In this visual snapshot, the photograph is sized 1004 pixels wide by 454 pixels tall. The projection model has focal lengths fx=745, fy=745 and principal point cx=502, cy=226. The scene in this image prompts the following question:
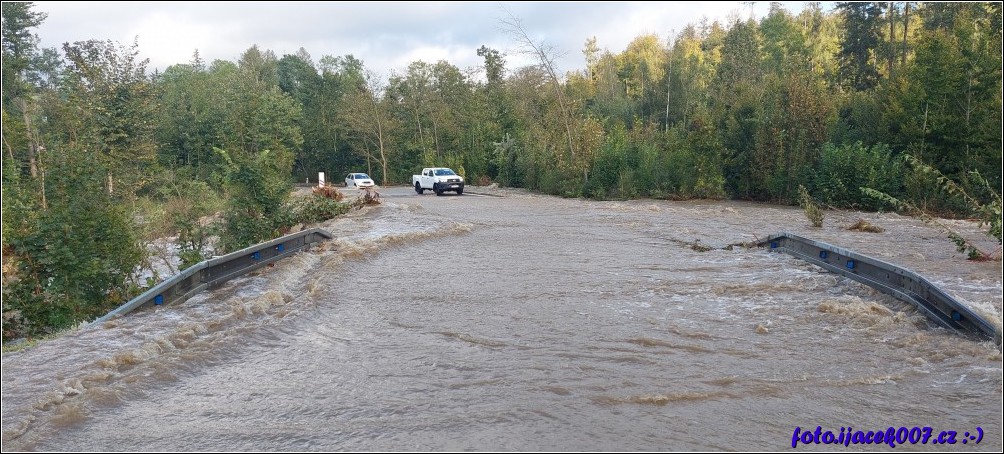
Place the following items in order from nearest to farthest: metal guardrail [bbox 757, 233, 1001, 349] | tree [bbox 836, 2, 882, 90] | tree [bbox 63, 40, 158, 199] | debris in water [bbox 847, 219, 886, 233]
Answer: metal guardrail [bbox 757, 233, 1001, 349], debris in water [bbox 847, 219, 886, 233], tree [bbox 63, 40, 158, 199], tree [bbox 836, 2, 882, 90]

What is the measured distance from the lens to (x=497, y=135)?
60.7 metres

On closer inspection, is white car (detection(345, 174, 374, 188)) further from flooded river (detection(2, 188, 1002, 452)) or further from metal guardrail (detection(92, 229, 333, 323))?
flooded river (detection(2, 188, 1002, 452))

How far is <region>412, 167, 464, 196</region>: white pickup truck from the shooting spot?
4191cm

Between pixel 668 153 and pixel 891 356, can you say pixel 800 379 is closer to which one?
pixel 891 356

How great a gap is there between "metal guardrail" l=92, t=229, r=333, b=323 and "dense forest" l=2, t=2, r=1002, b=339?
1.94 m

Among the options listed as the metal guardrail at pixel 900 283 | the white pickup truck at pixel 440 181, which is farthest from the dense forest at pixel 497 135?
the white pickup truck at pixel 440 181

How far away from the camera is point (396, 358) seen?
723 cm

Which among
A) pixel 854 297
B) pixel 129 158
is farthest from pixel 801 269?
pixel 129 158

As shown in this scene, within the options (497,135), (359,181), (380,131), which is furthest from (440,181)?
(380,131)

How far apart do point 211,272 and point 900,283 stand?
9.34 meters

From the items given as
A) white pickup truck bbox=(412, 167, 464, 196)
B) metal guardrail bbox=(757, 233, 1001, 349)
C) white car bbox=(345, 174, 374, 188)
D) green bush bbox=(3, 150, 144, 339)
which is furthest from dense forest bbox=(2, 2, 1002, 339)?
white car bbox=(345, 174, 374, 188)

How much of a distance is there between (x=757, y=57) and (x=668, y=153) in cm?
2693

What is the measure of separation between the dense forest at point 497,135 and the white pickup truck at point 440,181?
488cm

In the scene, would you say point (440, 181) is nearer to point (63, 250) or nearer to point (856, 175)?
point (856, 175)
